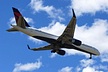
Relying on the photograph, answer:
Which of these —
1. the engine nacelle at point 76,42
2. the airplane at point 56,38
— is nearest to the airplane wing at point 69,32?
the airplane at point 56,38

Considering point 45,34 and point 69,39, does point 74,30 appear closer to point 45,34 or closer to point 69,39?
point 69,39

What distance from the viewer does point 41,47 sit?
101750mm

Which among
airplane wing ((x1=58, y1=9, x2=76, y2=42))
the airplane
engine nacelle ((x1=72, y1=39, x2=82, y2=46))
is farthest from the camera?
engine nacelle ((x1=72, y1=39, x2=82, y2=46))

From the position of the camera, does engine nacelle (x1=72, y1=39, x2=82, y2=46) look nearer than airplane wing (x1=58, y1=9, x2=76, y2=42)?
No

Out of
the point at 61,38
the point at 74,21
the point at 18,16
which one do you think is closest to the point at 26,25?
the point at 18,16

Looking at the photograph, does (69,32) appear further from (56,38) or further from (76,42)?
(56,38)

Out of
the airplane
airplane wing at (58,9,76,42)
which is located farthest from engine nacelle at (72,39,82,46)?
airplane wing at (58,9,76,42)

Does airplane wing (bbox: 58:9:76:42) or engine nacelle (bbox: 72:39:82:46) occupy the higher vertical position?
engine nacelle (bbox: 72:39:82:46)

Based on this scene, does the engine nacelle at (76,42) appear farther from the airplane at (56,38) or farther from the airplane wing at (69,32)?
the airplane wing at (69,32)

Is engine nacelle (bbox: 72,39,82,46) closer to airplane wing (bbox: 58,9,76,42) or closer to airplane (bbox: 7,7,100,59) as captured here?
airplane (bbox: 7,7,100,59)

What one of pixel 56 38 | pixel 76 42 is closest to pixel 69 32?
pixel 76 42

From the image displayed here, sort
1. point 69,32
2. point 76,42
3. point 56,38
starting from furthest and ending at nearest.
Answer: point 56,38
point 76,42
point 69,32

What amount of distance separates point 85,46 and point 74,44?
8.81m

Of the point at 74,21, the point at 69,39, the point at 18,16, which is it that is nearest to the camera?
the point at 74,21
